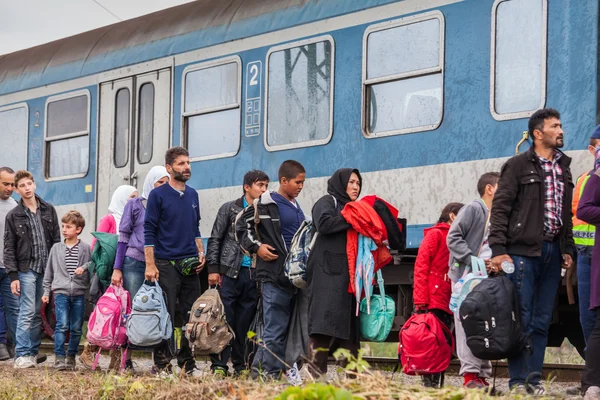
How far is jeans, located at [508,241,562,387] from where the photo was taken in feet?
21.7

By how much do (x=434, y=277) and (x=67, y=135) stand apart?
252 inches

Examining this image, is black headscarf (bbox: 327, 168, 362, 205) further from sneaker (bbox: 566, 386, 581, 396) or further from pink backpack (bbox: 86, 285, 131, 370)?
pink backpack (bbox: 86, 285, 131, 370)

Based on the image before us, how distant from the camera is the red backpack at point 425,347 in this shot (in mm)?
7117

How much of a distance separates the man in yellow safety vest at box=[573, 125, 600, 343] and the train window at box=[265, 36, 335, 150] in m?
2.77

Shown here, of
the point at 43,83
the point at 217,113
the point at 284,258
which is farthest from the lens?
the point at 43,83

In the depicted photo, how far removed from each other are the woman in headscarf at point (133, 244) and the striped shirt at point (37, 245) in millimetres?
1306

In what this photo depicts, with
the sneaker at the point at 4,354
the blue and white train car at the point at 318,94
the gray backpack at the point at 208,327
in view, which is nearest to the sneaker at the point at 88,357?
the sneaker at the point at 4,354

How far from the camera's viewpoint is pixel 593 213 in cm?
634

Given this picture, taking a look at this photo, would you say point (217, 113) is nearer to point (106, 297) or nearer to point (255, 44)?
point (255, 44)

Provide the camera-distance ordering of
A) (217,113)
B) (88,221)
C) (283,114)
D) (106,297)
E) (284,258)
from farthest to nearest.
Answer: (88,221) → (217,113) → (283,114) → (106,297) → (284,258)

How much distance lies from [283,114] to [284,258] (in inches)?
95.7

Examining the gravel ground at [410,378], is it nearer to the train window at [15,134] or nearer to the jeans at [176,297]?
the jeans at [176,297]

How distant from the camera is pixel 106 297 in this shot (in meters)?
9.09

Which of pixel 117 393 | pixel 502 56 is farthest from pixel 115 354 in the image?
pixel 502 56
